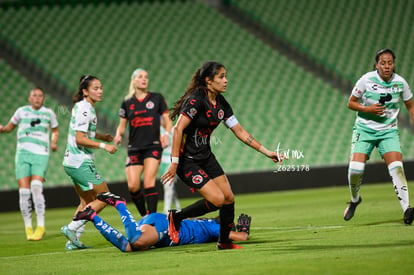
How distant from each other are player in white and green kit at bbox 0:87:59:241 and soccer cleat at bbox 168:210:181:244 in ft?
11.6

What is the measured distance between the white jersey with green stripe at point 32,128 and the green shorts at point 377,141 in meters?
5.25

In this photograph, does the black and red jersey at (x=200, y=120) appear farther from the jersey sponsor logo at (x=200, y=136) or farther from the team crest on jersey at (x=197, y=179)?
the team crest on jersey at (x=197, y=179)

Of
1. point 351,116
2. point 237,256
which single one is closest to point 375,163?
point 351,116

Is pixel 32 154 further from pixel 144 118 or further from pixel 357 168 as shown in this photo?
pixel 357 168

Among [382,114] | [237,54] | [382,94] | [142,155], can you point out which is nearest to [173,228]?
[382,114]

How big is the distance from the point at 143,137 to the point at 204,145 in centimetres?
374

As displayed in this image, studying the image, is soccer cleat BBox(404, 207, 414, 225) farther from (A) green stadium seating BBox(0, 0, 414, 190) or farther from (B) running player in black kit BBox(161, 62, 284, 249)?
(A) green stadium seating BBox(0, 0, 414, 190)

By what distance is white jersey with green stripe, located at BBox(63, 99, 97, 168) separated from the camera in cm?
955

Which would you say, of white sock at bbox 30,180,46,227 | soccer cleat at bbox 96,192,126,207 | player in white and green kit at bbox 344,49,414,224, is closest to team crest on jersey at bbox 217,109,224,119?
soccer cleat at bbox 96,192,126,207

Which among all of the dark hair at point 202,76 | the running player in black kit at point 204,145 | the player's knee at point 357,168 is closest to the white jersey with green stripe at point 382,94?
the player's knee at point 357,168

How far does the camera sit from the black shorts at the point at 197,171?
7.95m

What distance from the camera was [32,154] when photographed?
38.7ft

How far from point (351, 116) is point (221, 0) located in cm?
819

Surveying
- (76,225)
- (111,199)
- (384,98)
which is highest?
(384,98)
